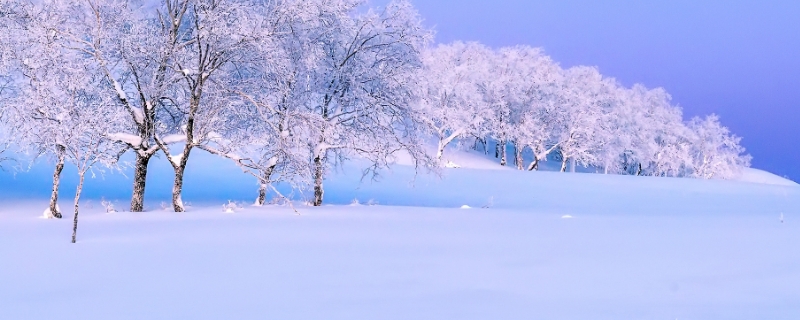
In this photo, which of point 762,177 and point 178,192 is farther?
point 762,177

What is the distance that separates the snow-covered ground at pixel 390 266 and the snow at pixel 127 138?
181 cm

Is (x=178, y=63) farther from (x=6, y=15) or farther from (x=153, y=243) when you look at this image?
(x=153, y=243)

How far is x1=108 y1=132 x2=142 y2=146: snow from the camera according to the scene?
638 inches

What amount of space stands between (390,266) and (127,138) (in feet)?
33.3

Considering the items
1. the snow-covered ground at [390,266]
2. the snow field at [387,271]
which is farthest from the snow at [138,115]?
the snow field at [387,271]

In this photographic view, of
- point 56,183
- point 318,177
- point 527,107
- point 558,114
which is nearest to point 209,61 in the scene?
point 56,183

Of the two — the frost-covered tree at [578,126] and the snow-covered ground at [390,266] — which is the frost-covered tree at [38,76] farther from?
the frost-covered tree at [578,126]

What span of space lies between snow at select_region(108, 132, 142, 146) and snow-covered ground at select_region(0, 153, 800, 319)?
181 cm

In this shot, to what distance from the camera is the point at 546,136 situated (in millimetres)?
51094

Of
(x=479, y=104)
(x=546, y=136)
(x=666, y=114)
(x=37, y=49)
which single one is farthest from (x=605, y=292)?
(x=666, y=114)

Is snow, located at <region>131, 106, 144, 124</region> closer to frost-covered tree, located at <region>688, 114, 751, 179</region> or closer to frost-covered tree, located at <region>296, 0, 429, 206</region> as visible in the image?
frost-covered tree, located at <region>296, 0, 429, 206</region>

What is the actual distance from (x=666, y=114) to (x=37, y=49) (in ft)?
198

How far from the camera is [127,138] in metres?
16.5

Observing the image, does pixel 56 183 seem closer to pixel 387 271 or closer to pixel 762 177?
pixel 387 271
